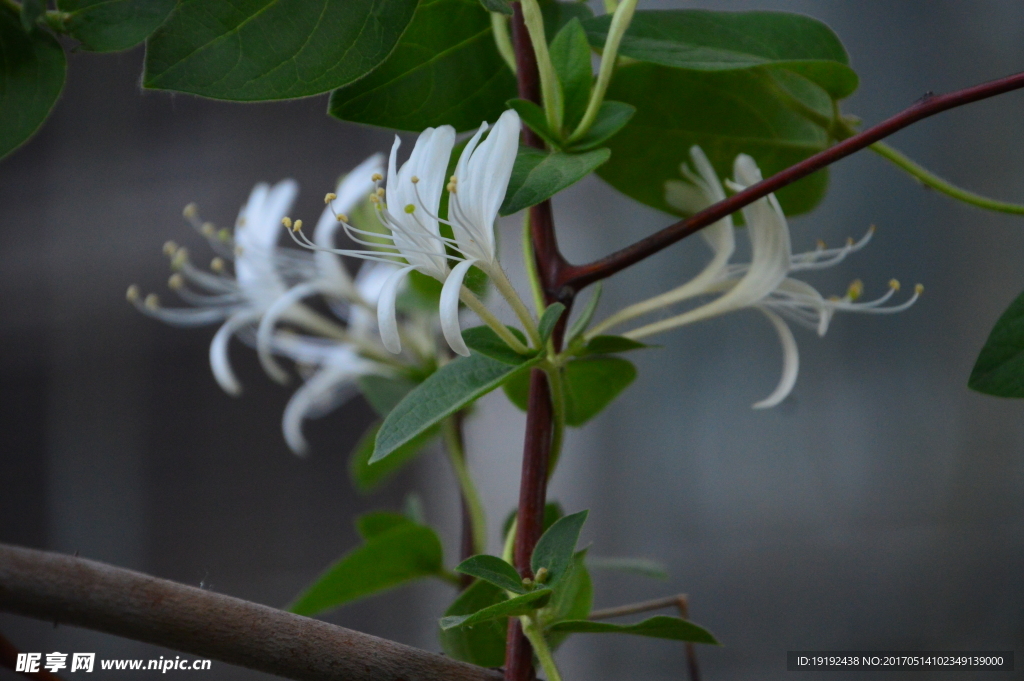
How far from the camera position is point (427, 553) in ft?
1.31

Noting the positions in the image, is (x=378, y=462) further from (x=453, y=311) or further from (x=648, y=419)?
(x=648, y=419)

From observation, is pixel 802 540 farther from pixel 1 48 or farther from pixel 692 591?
pixel 1 48

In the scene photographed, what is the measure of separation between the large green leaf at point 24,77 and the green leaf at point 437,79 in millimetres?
85

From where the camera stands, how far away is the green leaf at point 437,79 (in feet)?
0.91

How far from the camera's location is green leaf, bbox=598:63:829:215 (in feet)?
1.09

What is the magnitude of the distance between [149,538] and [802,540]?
3.62 ft

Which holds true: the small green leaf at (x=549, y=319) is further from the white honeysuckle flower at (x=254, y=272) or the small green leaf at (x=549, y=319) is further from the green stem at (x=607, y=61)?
the white honeysuckle flower at (x=254, y=272)

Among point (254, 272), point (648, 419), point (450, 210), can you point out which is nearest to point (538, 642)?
point (450, 210)

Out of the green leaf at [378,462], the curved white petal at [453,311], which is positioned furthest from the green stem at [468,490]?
the curved white petal at [453,311]

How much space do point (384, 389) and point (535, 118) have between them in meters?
0.30

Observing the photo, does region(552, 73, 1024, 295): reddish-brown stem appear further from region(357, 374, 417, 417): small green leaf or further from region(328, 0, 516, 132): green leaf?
region(357, 374, 417, 417): small green leaf

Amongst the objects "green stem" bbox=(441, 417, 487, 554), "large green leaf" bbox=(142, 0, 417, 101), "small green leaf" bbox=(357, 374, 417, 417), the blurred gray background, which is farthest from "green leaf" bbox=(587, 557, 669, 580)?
the blurred gray background

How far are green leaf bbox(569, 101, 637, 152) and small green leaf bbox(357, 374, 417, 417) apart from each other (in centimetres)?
29

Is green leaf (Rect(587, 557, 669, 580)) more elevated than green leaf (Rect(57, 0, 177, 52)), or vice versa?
green leaf (Rect(57, 0, 177, 52))
